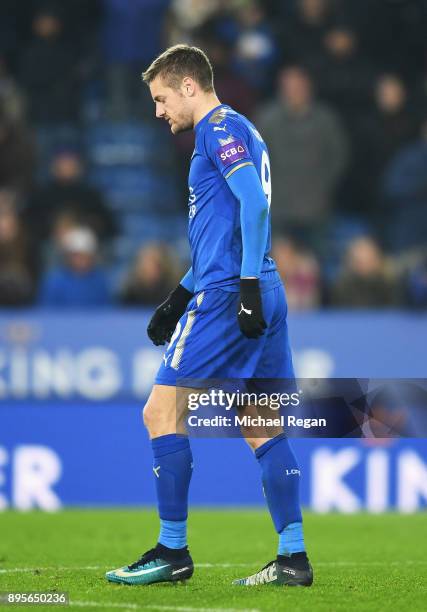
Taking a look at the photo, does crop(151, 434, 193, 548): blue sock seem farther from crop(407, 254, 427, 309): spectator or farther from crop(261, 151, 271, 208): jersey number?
crop(407, 254, 427, 309): spectator

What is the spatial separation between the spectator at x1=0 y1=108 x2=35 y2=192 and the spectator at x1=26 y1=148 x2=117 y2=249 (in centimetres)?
51

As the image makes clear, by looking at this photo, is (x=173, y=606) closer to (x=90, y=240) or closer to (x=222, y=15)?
(x=90, y=240)

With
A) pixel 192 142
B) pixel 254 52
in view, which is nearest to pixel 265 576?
pixel 192 142

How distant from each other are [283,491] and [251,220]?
122 cm

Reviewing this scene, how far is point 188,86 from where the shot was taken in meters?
6.22

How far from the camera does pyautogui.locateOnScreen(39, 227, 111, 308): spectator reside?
1229cm

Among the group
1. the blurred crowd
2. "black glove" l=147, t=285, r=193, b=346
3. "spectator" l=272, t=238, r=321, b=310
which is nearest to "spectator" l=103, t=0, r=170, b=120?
the blurred crowd

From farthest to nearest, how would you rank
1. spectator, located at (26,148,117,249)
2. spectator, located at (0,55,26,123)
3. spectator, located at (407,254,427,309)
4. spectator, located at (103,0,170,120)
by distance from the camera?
spectator, located at (103,0,170,120), spectator, located at (0,55,26,123), spectator, located at (26,148,117,249), spectator, located at (407,254,427,309)

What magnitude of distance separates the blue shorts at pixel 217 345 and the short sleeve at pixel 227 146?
560 millimetres

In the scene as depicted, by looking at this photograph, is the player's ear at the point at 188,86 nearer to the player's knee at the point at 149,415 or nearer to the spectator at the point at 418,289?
the player's knee at the point at 149,415

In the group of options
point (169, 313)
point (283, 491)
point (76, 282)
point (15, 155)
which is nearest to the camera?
point (283, 491)

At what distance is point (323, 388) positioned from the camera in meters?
6.23

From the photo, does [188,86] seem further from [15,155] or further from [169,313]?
[15,155]

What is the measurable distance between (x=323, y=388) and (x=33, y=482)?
18.2 ft
